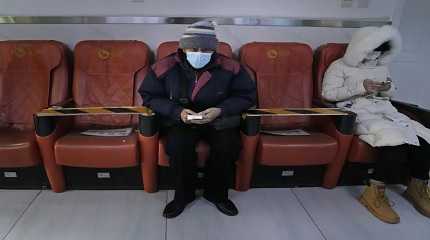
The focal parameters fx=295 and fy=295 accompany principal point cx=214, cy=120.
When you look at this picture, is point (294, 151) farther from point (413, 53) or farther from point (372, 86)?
point (413, 53)

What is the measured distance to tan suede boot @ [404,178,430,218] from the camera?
1.76 meters

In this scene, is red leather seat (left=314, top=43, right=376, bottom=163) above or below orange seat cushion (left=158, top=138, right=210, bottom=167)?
above

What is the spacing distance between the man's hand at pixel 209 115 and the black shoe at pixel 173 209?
0.49 metres

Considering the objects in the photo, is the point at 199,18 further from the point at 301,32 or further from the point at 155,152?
the point at 155,152

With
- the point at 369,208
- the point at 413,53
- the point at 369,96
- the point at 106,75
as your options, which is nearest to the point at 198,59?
the point at 106,75

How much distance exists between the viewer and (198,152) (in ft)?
5.51

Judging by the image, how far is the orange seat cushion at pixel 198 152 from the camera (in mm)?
1673

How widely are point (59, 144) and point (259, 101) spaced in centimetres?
128

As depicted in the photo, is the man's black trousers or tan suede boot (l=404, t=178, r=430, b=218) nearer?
the man's black trousers

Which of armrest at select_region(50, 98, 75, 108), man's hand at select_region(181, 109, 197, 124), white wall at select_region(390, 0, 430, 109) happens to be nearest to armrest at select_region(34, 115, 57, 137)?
armrest at select_region(50, 98, 75, 108)

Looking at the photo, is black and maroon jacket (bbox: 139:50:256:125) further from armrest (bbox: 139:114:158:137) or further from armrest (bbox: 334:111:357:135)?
armrest (bbox: 334:111:357:135)

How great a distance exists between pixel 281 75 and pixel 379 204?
102 cm

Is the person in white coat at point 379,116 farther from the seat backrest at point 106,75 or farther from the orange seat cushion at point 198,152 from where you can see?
the seat backrest at point 106,75

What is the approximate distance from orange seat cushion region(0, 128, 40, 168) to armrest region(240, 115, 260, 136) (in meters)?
1.18
